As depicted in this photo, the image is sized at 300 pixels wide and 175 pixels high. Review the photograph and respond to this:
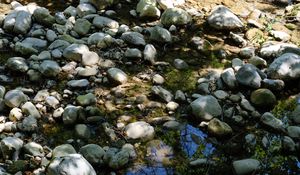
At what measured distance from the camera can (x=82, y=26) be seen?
238 inches

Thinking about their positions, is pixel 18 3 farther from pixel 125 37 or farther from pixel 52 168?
pixel 52 168

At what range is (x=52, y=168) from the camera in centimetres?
370

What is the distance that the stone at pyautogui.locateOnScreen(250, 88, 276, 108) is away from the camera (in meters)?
4.84

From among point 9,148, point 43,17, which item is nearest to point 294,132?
point 9,148

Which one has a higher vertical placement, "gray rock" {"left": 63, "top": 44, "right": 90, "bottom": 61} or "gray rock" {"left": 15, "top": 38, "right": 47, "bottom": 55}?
"gray rock" {"left": 63, "top": 44, "right": 90, "bottom": 61}

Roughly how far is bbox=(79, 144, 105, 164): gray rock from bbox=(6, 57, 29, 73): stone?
5.30ft

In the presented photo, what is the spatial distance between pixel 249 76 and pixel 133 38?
165 cm

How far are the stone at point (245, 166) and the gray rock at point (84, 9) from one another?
136 inches

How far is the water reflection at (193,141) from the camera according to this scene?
14.2 ft

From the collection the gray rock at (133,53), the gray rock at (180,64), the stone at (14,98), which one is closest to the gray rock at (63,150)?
the stone at (14,98)

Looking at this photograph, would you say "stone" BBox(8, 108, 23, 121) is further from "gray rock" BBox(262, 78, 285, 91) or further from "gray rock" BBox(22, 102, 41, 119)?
"gray rock" BBox(262, 78, 285, 91)

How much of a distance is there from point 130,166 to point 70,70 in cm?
176

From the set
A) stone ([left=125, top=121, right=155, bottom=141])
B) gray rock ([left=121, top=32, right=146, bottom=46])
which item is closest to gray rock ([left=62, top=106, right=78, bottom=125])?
stone ([left=125, top=121, right=155, bottom=141])

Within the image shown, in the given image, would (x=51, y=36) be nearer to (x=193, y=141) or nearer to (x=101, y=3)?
(x=101, y=3)
